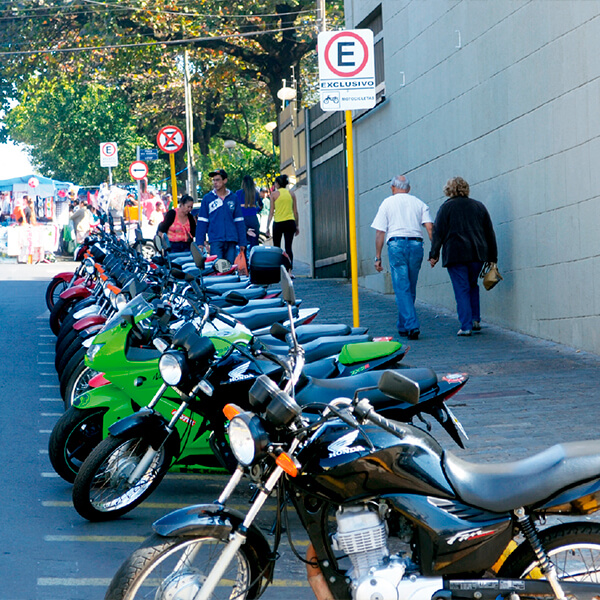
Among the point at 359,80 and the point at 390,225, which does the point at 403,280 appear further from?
the point at 359,80

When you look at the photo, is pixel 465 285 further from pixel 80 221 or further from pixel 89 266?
pixel 80 221

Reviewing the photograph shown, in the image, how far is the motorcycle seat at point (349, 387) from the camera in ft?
16.1

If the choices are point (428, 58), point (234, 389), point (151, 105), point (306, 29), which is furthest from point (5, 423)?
point (151, 105)

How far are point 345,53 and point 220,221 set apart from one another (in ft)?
17.4

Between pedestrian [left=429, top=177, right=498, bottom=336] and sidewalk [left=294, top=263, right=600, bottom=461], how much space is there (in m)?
A: 0.46

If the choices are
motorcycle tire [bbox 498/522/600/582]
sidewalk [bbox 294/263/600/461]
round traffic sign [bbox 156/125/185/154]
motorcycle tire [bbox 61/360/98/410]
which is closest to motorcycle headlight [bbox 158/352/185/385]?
motorcycle tire [bbox 498/522/600/582]

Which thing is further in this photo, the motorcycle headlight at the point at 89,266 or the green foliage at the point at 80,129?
the green foliage at the point at 80,129

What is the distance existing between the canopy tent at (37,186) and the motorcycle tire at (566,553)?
33433 millimetres

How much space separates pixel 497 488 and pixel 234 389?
73.3 inches

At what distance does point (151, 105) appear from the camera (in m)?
41.2

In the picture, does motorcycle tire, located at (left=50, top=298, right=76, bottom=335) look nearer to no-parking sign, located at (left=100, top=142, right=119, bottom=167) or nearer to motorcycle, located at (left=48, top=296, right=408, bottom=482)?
motorcycle, located at (left=48, top=296, right=408, bottom=482)

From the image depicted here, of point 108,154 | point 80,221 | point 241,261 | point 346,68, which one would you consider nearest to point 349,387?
point 346,68

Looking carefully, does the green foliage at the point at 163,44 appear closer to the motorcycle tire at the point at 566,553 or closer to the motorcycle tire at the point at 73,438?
the motorcycle tire at the point at 73,438

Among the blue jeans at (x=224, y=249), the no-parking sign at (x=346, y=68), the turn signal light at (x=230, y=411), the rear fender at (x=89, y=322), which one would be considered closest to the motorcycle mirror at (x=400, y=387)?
the turn signal light at (x=230, y=411)
